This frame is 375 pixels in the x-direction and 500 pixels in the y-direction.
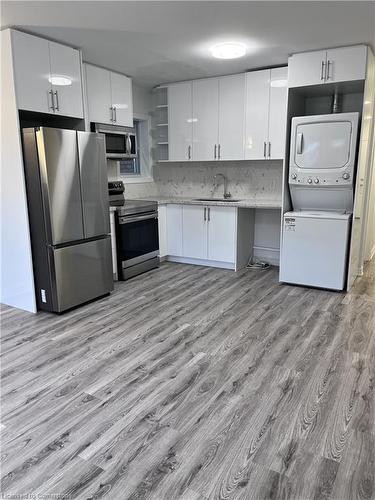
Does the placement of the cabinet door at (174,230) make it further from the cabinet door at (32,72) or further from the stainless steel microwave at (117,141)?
the cabinet door at (32,72)

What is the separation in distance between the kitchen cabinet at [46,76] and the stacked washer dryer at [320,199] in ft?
7.58

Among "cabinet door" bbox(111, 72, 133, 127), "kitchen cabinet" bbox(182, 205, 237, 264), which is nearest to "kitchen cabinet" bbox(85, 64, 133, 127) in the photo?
"cabinet door" bbox(111, 72, 133, 127)

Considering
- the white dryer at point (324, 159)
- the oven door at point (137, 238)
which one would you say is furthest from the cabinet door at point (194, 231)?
the white dryer at point (324, 159)

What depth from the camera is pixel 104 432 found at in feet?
6.25

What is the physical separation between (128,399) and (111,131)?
10.4 feet

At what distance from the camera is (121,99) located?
14.6 feet

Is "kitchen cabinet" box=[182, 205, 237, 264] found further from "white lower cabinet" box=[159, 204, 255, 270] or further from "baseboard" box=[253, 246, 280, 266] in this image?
"baseboard" box=[253, 246, 280, 266]

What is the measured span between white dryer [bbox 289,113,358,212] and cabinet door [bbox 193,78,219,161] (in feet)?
4.11

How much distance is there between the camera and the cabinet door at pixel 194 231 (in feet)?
15.9

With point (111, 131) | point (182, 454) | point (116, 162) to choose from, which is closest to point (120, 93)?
point (111, 131)

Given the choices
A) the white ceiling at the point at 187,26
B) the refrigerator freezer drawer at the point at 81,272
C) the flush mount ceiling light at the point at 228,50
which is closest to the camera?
the white ceiling at the point at 187,26

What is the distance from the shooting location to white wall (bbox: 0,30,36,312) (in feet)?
10.1

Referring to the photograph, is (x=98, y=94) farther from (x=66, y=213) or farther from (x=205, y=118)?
(x=66, y=213)

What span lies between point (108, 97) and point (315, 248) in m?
2.95
